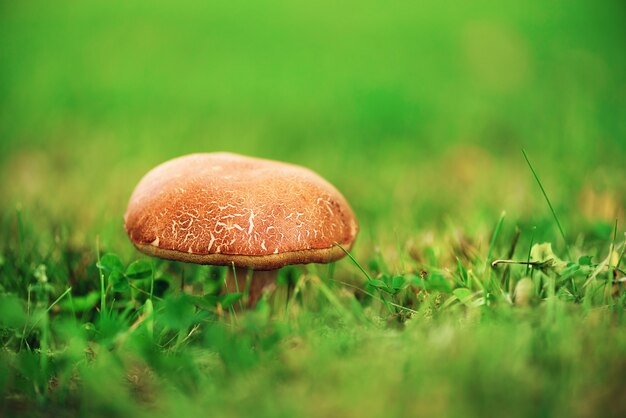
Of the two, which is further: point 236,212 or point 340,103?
point 340,103

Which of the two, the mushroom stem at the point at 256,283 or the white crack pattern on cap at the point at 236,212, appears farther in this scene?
the mushroom stem at the point at 256,283

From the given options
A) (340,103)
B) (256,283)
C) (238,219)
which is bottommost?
(256,283)

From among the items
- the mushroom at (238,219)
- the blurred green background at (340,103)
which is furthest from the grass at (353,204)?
the mushroom at (238,219)

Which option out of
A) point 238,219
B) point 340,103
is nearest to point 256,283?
point 238,219

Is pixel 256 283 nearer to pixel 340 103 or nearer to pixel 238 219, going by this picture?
pixel 238 219

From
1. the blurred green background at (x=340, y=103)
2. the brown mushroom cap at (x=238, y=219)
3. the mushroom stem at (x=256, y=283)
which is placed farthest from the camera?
the blurred green background at (x=340, y=103)

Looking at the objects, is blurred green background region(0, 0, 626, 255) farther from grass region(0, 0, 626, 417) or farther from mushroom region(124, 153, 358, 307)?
mushroom region(124, 153, 358, 307)

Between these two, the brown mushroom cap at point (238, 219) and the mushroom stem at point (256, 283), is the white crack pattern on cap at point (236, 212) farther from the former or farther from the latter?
the mushroom stem at point (256, 283)

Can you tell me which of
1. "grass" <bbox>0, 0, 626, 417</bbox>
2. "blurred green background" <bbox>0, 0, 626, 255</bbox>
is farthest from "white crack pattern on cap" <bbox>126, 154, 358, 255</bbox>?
"blurred green background" <bbox>0, 0, 626, 255</bbox>
